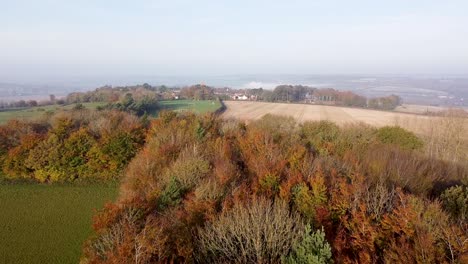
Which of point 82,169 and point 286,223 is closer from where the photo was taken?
point 286,223

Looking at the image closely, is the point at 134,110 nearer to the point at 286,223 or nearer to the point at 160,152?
the point at 160,152

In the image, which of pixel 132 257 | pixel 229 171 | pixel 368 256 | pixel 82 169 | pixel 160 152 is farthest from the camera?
pixel 82 169

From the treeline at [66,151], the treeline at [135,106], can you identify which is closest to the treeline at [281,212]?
the treeline at [66,151]

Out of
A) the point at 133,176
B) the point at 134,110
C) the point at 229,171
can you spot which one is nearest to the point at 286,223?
the point at 229,171

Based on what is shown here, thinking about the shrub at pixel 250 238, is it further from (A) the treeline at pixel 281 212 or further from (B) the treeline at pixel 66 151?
(B) the treeline at pixel 66 151

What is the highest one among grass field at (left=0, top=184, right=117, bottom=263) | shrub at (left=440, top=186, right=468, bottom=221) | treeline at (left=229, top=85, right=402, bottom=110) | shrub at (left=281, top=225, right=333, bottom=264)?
treeline at (left=229, top=85, right=402, bottom=110)

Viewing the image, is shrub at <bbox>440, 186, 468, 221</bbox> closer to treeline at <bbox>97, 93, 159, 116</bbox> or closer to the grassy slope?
the grassy slope

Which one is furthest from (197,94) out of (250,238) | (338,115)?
(250,238)

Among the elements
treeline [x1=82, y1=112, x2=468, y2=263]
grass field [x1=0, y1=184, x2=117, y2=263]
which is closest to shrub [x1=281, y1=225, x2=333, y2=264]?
treeline [x1=82, y1=112, x2=468, y2=263]
